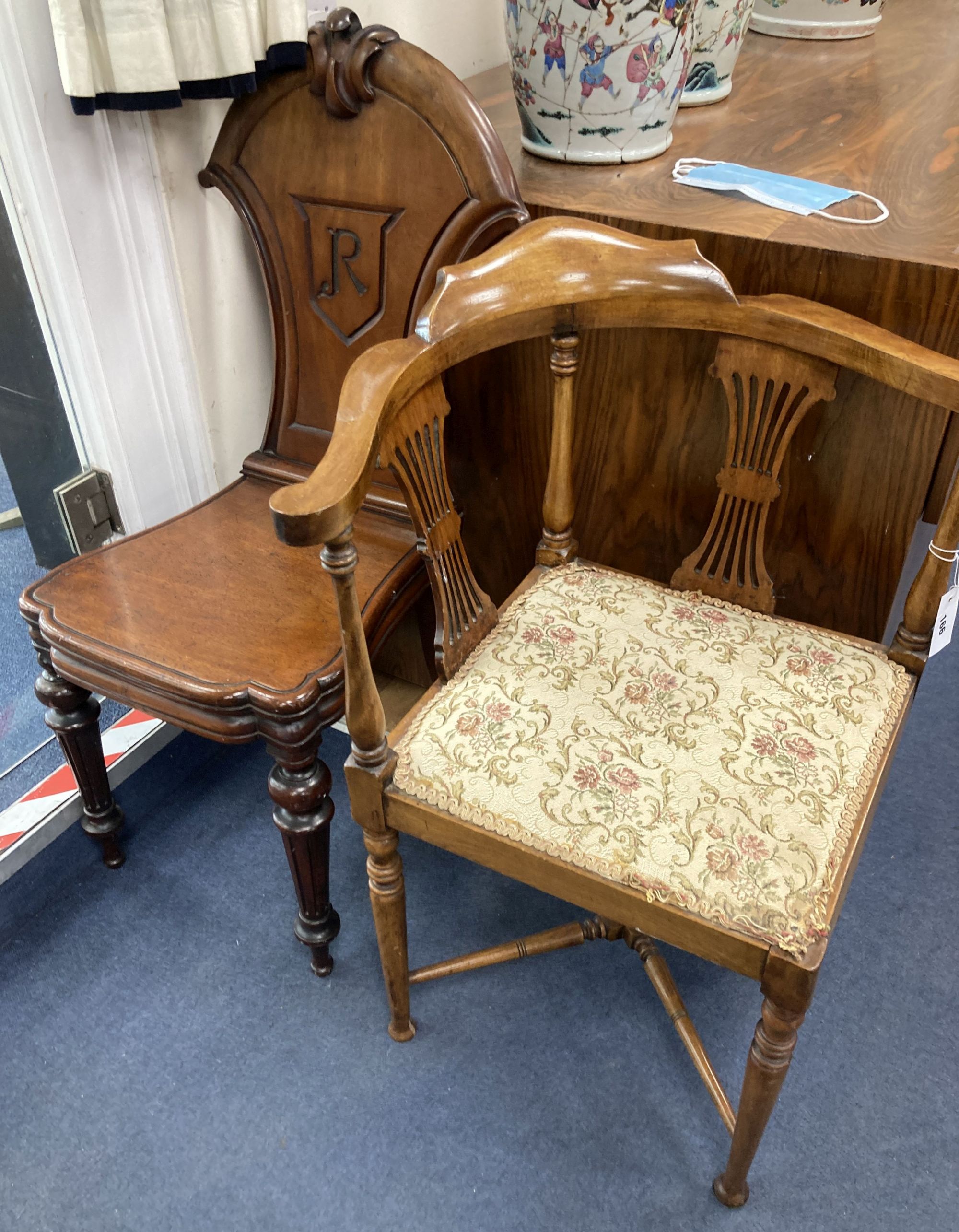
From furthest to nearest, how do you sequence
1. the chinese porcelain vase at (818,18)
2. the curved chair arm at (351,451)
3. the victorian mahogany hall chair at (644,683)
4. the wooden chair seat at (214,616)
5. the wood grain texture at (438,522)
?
the chinese porcelain vase at (818,18), the wooden chair seat at (214,616), the wood grain texture at (438,522), the victorian mahogany hall chair at (644,683), the curved chair arm at (351,451)

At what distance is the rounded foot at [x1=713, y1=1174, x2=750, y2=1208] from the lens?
1.08 m

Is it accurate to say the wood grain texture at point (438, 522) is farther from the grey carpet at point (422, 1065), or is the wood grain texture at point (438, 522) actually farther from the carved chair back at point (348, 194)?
the grey carpet at point (422, 1065)

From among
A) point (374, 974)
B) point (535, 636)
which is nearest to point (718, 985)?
point (374, 974)

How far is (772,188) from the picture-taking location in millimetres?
1237

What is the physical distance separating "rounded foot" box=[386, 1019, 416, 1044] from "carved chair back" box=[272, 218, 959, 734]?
1.63 feet

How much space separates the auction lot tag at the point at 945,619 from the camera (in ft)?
3.60

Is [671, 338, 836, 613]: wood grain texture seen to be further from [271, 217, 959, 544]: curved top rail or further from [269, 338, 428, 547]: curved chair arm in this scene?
[269, 338, 428, 547]: curved chair arm

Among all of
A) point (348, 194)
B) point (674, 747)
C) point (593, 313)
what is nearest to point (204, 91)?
point (348, 194)

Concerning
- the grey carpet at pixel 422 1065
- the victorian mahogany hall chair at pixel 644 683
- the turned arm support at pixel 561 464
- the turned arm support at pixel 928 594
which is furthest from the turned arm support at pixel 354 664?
the turned arm support at pixel 928 594

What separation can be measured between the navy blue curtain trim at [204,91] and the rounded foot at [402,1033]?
115 centimetres

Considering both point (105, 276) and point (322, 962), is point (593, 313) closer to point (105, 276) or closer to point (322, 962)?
point (105, 276)

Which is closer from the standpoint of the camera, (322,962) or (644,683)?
(644,683)

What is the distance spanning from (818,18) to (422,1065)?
6.98 feet

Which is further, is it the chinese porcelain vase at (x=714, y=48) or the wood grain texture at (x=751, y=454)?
the chinese porcelain vase at (x=714, y=48)
